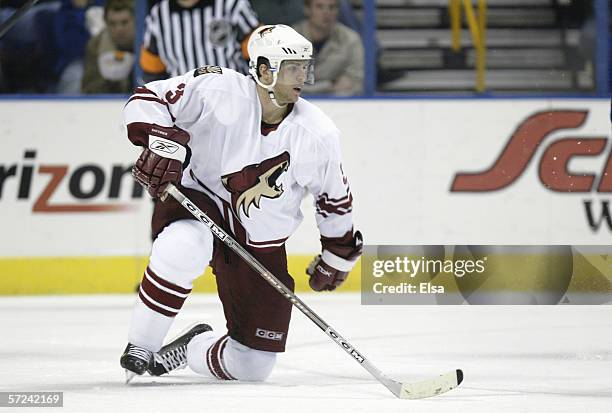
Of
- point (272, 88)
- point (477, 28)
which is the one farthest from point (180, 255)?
point (477, 28)

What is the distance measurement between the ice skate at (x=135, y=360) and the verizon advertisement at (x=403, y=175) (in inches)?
116

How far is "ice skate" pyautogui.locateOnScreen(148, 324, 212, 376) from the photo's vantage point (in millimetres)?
3959

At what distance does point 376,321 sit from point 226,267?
161 cm

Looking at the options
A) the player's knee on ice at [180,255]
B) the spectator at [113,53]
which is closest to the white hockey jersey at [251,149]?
the player's knee on ice at [180,255]

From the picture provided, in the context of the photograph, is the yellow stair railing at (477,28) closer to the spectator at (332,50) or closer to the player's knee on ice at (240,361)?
the spectator at (332,50)

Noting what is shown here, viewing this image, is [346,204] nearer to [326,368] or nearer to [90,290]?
[326,368]

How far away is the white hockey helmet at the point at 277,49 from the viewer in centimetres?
395

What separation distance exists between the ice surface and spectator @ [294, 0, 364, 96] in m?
1.00

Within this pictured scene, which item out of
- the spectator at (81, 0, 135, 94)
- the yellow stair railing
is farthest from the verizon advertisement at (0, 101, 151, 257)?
the yellow stair railing

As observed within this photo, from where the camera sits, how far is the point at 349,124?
22.3 ft

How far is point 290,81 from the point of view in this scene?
155 inches

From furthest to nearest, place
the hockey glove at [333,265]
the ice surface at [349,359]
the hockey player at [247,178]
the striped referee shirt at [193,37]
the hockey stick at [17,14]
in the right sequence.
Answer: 1. the striped referee shirt at [193,37]
2. the hockey stick at [17,14]
3. the hockey glove at [333,265]
4. the hockey player at [247,178]
5. the ice surface at [349,359]

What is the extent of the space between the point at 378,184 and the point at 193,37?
1085mm

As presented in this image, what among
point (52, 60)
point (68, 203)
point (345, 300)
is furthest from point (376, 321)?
point (52, 60)
